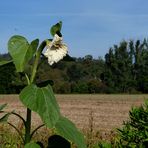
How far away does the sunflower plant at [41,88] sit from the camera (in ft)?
8.25

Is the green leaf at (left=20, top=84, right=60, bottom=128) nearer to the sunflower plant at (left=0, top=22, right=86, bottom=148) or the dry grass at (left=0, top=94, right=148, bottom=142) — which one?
the sunflower plant at (left=0, top=22, right=86, bottom=148)

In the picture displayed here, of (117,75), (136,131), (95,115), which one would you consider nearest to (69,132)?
(136,131)

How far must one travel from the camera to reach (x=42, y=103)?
99.6 inches

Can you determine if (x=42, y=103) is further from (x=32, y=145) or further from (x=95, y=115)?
(x=95, y=115)

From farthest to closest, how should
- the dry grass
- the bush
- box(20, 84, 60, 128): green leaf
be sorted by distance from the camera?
the dry grass < the bush < box(20, 84, 60, 128): green leaf

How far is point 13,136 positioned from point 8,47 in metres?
4.45

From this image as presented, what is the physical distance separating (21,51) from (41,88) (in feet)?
0.62

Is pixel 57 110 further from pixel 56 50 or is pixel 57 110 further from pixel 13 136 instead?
pixel 13 136

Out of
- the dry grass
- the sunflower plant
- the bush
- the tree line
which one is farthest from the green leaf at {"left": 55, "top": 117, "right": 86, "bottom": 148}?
the tree line

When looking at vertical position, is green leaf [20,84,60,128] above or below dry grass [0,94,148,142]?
above

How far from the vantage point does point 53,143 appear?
2.84m

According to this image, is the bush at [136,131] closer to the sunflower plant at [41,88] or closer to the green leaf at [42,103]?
the sunflower plant at [41,88]

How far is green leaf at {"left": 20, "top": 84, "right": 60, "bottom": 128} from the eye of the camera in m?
2.50

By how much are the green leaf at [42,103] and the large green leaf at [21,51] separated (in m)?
0.12
